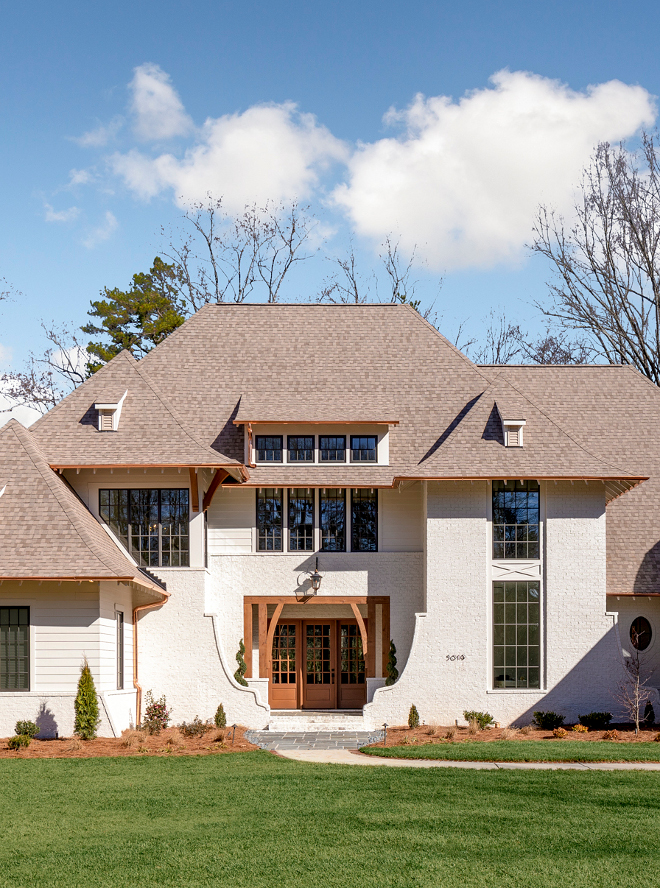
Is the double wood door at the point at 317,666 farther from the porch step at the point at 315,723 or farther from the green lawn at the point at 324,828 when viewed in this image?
the green lawn at the point at 324,828

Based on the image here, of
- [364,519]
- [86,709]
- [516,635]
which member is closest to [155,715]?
[86,709]

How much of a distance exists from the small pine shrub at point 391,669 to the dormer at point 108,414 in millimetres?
7988

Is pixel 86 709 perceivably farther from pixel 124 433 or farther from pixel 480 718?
pixel 480 718

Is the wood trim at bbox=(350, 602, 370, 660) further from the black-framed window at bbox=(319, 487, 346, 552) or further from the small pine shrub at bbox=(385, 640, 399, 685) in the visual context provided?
the black-framed window at bbox=(319, 487, 346, 552)

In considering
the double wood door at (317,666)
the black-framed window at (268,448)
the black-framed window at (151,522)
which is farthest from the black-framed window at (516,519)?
the black-framed window at (151,522)

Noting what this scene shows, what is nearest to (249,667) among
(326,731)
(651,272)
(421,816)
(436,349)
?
(326,731)

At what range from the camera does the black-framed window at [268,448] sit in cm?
2177

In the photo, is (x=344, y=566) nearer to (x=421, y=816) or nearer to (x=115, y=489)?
(x=115, y=489)

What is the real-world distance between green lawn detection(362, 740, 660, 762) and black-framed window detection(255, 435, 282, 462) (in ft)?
24.4

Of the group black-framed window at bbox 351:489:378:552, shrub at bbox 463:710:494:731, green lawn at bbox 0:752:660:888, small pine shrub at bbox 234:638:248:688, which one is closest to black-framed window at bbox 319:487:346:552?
black-framed window at bbox 351:489:378:552

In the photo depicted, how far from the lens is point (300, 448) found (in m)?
21.8

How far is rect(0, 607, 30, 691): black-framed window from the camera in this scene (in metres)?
17.4

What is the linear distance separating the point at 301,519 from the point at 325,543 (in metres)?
0.79

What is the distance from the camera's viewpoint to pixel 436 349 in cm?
2403
